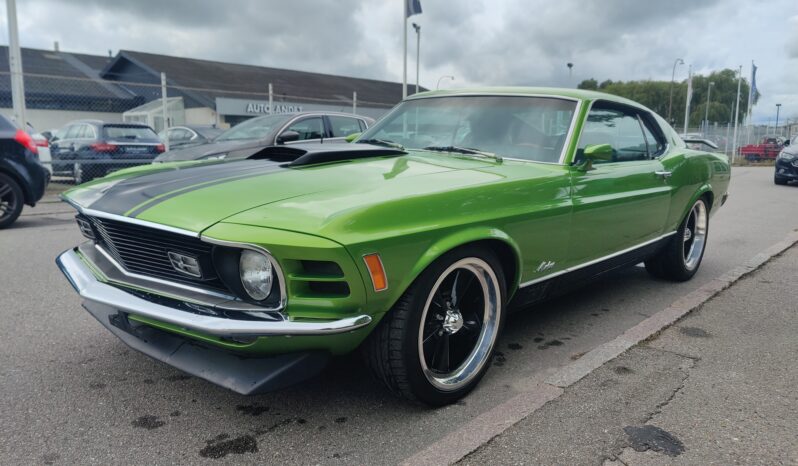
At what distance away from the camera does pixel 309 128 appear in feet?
29.4

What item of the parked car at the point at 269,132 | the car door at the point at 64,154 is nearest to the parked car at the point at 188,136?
the car door at the point at 64,154

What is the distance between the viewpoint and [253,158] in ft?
11.0

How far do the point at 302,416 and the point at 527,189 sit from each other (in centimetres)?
149

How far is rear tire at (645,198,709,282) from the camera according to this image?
4.77 metres

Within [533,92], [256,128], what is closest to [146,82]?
[256,128]

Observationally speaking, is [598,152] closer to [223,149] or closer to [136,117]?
[223,149]

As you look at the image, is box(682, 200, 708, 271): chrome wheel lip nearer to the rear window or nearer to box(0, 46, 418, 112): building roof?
the rear window

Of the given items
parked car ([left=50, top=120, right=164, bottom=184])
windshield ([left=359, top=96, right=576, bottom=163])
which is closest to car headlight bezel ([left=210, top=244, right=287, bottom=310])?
windshield ([left=359, top=96, right=576, bottom=163])

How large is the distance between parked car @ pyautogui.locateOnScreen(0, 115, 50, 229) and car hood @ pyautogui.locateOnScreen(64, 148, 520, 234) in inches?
185

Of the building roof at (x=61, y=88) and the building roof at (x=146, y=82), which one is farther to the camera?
the building roof at (x=146, y=82)

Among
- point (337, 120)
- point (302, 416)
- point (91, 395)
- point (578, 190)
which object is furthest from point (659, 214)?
point (337, 120)

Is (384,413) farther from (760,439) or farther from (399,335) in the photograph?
(760,439)

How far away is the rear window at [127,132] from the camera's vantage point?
12078mm

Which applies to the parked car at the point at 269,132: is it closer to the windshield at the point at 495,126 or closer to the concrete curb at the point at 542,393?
the windshield at the point at 495,126
